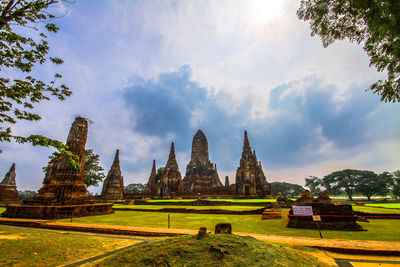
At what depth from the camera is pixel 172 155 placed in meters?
41.2

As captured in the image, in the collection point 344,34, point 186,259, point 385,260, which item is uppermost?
point 344,34

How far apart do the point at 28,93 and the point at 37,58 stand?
3.40ft

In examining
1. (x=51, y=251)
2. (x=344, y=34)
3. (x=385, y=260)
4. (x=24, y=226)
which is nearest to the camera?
(x=385, y=260)

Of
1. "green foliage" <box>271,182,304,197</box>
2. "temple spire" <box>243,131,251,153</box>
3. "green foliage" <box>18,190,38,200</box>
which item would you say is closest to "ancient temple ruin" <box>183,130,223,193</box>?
"temple spire" <box>243,131,251,153</box>

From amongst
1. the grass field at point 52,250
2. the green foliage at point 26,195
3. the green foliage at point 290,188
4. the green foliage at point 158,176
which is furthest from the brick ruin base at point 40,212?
the green foliage at point 290,188

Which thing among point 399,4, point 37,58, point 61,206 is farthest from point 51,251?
point 399,4

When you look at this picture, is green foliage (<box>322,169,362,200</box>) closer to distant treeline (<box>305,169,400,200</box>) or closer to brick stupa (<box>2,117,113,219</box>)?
distant treeline (<box>305,169,400,200</box>)

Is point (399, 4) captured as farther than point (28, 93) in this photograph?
No

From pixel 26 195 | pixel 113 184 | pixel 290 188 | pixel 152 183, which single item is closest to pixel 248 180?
pixel 113 184

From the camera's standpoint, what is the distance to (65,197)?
38.4 feet

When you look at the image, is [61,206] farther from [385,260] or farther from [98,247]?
[385,260]

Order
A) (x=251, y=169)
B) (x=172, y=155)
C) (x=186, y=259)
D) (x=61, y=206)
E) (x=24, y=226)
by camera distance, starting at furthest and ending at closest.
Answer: (x=172, y=155), (x=251, y=169), (x=61, y=206), (x=24, y=226), (x=186, y=259)

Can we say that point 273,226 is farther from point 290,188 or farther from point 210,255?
point 290,188

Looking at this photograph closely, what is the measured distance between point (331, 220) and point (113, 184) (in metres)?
32.3
